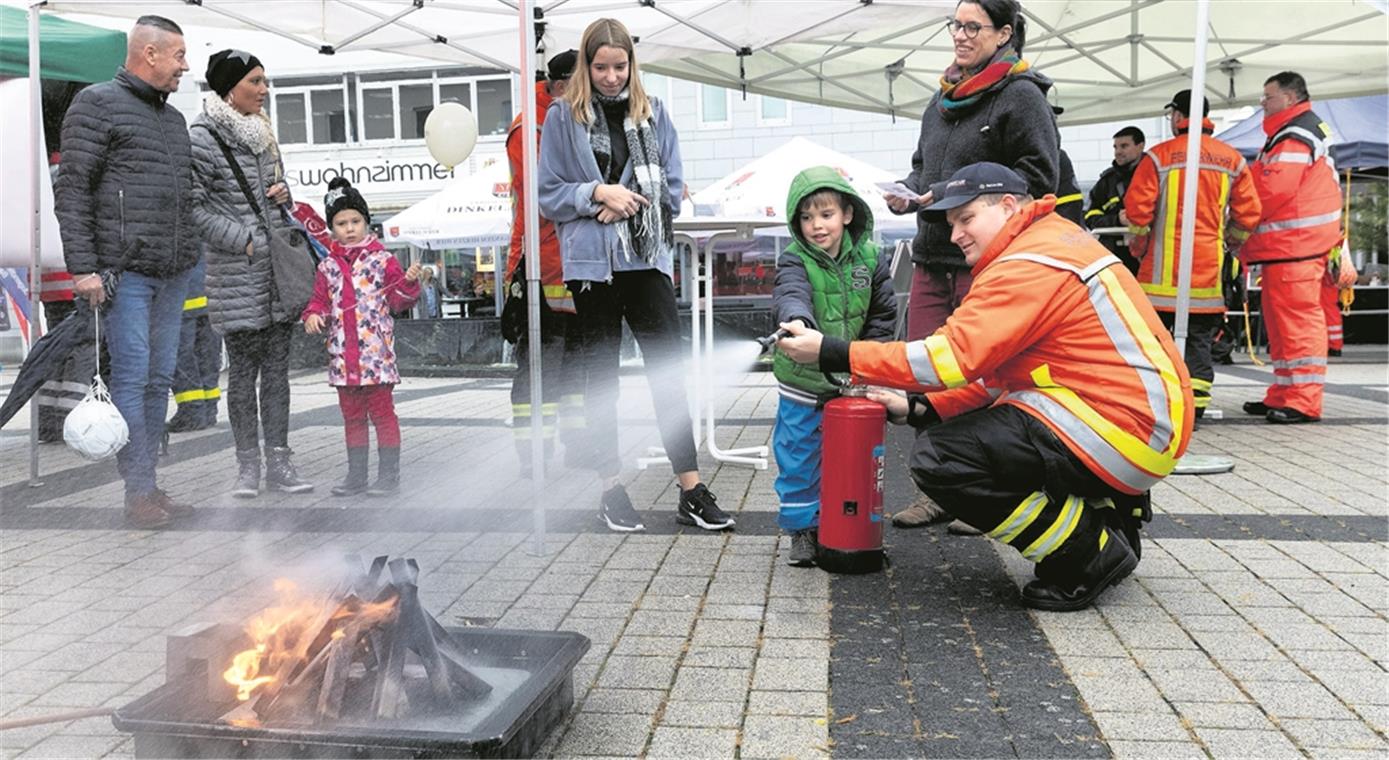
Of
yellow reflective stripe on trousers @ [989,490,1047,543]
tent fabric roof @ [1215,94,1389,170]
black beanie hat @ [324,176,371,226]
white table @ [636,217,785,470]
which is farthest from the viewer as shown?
tent fabric roof @ [1215,94,1389,170]

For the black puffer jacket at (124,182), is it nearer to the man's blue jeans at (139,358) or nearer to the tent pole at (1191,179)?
the man's blue jeans at (139,358)

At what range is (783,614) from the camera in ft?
10.7

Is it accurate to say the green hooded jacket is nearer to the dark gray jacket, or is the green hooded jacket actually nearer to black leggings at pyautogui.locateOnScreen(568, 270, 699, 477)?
the dark gray jacket

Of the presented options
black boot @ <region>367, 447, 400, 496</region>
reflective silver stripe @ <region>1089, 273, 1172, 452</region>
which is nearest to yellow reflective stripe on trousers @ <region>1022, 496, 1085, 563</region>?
reflective silver stripe @ <region>1089, 273, 1172, 452</region>

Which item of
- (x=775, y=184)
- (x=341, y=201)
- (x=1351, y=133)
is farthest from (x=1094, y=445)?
(x=1351, y=133)

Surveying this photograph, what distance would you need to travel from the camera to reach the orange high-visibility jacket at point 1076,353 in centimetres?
309

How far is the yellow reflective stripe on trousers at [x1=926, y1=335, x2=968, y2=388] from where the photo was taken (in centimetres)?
309

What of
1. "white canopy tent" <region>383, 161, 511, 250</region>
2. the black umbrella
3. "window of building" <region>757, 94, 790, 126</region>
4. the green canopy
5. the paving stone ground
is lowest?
the paving stone ground

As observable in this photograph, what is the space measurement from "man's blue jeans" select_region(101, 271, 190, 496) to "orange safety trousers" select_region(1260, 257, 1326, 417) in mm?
6787

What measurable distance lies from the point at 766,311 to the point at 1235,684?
11645 millimetres

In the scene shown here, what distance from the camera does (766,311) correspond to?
14188 millimetres

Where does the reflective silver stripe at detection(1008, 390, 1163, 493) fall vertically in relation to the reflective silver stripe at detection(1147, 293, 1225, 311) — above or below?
below

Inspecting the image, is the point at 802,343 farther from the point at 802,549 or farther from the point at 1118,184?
the point at 1118,184

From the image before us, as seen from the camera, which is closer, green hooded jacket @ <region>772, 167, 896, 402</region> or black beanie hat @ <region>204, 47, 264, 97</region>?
green hooded jacket @ <region>772, 167, 896, 402</region>
